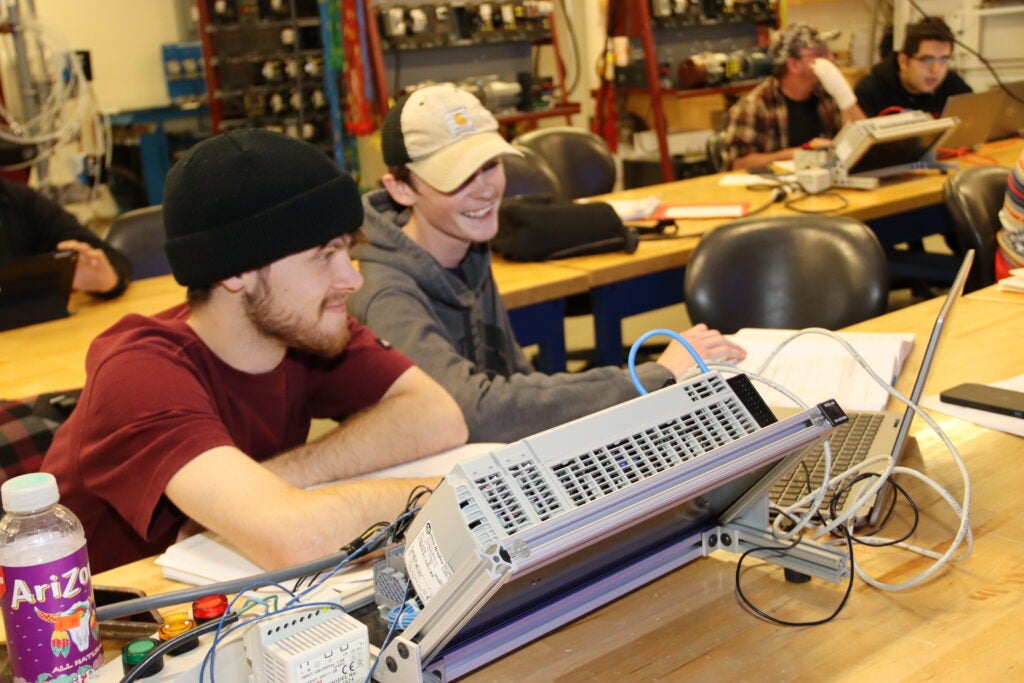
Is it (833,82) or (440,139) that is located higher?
(440,139)

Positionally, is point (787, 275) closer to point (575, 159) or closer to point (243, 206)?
point (243, 206)

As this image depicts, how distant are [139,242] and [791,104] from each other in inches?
113

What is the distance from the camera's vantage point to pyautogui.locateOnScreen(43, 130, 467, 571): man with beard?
142 cm

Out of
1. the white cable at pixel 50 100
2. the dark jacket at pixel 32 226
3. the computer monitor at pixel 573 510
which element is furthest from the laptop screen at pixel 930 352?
the white cable at pixel 50 100

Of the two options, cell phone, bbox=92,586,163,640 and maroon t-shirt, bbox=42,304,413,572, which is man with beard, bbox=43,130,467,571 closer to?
maroon t-shirt, bbox=42,304,413,572

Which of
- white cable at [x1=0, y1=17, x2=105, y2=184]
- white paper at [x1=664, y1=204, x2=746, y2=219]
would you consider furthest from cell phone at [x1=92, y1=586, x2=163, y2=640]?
white cable at [x1=0, y1=17, x2=105, y2=184]

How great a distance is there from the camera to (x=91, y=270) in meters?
3.01

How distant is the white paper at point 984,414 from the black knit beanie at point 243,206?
98 cm

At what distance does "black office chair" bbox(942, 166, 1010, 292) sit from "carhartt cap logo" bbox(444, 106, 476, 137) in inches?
57.5

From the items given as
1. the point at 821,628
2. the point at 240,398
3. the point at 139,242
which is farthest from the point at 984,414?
the point at 139,242

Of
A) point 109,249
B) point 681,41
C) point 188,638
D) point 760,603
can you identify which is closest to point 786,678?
point 760,603

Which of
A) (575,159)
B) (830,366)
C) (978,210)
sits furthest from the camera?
(575,159)

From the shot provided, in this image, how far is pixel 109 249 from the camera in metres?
3.12

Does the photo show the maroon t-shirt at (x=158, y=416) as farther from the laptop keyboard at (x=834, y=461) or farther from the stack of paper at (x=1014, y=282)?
the stack of paper at (x=1014, y=282)
